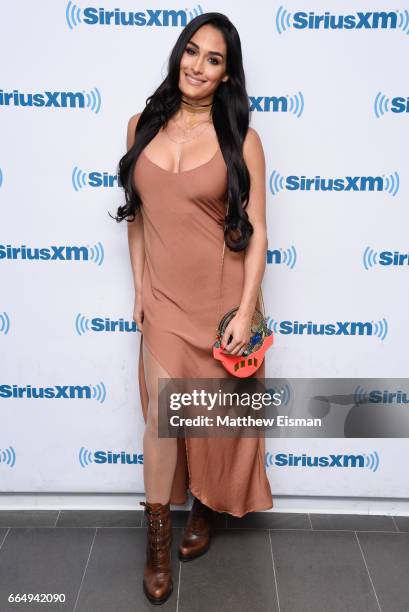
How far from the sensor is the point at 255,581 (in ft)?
7.50

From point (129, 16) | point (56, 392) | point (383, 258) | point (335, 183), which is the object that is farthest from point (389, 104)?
point (56, 392)

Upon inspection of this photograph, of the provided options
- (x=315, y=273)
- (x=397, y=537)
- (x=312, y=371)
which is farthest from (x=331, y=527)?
(x=315, y=273)

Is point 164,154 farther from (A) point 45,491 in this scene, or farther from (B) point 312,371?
(A) point 45,491

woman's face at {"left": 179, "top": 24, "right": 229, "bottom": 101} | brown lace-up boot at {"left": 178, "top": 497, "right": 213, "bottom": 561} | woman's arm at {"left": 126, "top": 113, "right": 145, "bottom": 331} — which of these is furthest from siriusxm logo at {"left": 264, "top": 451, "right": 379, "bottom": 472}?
woman's face at {"left": 179, "top": 24, "right": 229, "bottom": 101}

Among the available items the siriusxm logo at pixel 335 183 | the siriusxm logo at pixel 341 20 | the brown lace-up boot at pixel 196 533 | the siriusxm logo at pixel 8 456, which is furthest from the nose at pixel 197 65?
the siriusxm logo at pixel 8 456

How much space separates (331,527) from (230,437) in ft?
2.01

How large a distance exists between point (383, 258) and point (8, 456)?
163cm

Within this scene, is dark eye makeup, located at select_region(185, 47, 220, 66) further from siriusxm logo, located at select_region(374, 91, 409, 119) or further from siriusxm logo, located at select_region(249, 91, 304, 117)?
siriusxm logo, located at select_region(374, 91, 409, 119)

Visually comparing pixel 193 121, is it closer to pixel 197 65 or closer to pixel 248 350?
pixel 197 65

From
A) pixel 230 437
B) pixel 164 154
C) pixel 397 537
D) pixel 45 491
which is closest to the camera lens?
pixel 164 154

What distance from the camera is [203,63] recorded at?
6.47 feet

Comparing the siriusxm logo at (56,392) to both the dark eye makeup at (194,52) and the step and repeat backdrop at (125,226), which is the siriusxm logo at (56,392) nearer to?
the step and repeat backdrop at (125,226)

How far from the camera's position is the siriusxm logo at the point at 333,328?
2.46 metres

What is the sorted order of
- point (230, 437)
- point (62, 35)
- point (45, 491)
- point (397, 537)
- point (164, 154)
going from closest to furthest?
point (164, 154)
point (62, 35)
point (230, 437)
point (397, 537)
point (45, 491)
